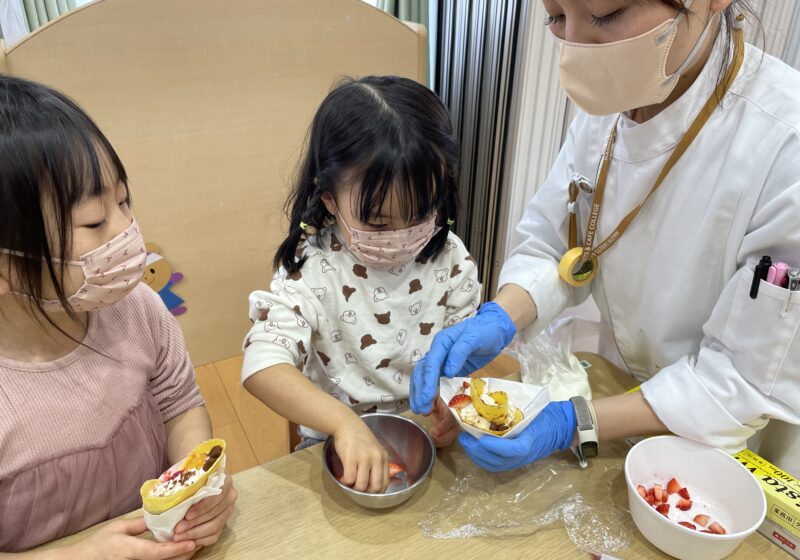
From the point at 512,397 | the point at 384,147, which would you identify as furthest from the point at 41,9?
the point at 512,397

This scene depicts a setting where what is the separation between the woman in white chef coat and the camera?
0.90 m

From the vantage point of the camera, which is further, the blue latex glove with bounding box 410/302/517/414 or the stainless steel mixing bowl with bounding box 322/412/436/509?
the blue latex glove with bounding box 410/302/517/414

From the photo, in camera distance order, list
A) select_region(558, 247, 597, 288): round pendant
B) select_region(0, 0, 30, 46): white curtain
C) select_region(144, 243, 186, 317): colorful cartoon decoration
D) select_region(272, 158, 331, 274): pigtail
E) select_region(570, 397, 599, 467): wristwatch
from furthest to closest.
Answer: select_region(0, 0, 30, 46): white curtain, select_region(144, 243, 186, 317): colorful cartoon decoration, select_region(558, 247, 597, 288): round pendant, select_region(272, 158, 331, 274): pigtail, select_region(570, 397, 599, 467): wristwatch

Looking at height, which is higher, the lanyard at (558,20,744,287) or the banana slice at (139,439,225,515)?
the lanyard at (558,20,744,287)

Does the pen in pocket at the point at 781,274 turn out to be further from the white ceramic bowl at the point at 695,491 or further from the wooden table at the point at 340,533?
the wooden table at the point at 340,533

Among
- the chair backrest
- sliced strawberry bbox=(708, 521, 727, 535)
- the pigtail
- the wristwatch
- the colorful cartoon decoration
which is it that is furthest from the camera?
the colorful cartoon decoration

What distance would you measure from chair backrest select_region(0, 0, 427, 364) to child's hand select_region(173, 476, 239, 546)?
1.36 m

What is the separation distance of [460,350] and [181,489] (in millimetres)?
508

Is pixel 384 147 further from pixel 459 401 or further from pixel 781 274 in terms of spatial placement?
pixel 781 274

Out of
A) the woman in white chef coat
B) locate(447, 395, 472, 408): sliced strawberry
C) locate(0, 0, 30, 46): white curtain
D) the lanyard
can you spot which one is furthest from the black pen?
locate(0, 0, 30, 46): white curtain

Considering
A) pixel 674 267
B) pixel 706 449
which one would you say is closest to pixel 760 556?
pixel 706 449

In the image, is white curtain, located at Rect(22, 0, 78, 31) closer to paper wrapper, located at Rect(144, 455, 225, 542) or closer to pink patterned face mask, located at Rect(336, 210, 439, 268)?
pink patterned face mask, located at Rect(336, 210, 439, 268)

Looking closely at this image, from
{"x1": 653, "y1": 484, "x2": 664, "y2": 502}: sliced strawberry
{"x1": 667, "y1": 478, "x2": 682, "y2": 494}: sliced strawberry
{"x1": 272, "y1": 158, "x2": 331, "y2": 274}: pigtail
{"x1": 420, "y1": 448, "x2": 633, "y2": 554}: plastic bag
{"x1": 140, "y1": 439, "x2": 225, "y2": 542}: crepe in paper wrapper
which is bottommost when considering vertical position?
{"x1": 420, "y1": 448, "x2": 633, "y2": 554}: plastic bag

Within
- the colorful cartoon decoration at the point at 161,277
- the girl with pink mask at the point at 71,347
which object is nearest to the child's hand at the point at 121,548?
the girl with pink mask at the point at 71,347
